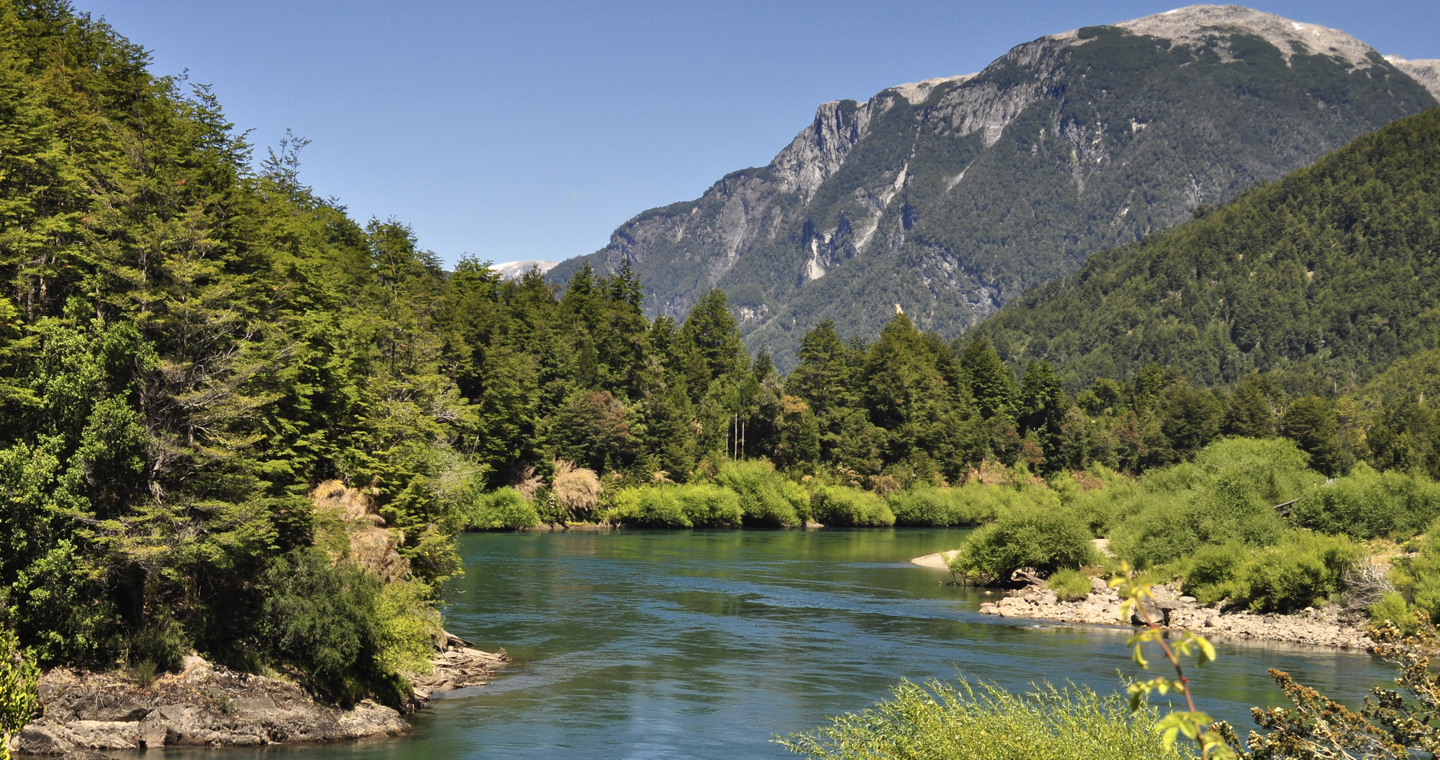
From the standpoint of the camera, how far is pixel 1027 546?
66.9 meters

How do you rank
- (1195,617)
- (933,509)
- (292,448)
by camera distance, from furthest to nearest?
1. (933,509)
2. (1195,617)
3. (292,448)

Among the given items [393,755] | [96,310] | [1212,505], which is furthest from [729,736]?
[1212,505]

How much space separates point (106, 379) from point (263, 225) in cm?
2464

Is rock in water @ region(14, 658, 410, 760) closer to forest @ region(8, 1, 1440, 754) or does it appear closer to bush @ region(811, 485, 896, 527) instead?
forest @ region(8, 1, 1440, 754)

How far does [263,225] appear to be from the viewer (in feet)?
178

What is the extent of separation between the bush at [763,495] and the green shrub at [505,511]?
23889mm

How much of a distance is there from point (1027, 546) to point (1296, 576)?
16.0 metres

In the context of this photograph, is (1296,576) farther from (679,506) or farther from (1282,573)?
(679,506)

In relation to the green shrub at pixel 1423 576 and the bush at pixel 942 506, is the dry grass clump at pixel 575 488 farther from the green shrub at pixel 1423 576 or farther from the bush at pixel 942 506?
the green shrub at pixel 1423 576

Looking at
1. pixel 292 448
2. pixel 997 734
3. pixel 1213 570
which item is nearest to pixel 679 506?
pixel 1213 570

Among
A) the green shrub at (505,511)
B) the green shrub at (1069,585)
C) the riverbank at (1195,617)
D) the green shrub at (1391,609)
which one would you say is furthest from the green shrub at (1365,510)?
the green shrub at (505,511)

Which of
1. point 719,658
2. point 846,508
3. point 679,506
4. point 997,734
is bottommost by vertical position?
point 719,658

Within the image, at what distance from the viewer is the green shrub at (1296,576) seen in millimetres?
54094

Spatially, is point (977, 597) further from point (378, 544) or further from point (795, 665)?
point (378, 544)
